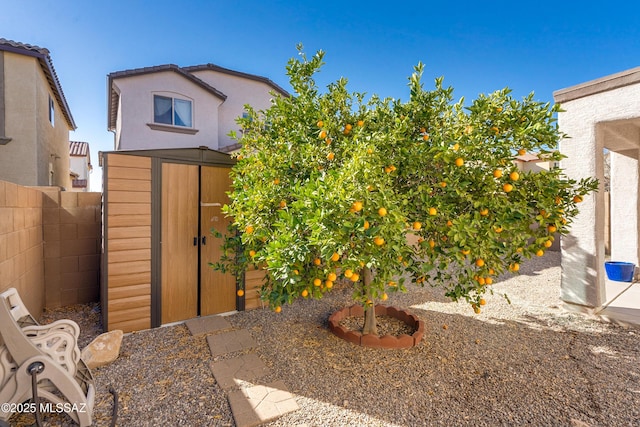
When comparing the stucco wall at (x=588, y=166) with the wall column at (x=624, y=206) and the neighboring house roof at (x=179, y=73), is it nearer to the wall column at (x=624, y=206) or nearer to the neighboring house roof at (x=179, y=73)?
the wall column at (x=624, y=206)

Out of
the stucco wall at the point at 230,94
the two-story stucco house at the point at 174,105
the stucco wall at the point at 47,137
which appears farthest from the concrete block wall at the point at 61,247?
the stucco wall at the point at 230,94

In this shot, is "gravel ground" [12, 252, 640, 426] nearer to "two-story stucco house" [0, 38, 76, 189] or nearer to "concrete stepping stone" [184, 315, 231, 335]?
"concrete stepping stone" [184, 315, 231, 335]

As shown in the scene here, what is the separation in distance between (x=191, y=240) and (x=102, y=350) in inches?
63.9

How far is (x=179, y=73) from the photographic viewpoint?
9.84 m

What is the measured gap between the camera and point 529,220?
9.23 feet

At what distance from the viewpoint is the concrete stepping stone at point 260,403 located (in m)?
2.38

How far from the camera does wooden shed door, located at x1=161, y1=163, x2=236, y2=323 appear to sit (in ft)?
13.6

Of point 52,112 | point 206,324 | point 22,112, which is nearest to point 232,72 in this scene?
point 52,112

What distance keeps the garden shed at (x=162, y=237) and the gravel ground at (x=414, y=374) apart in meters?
0.37

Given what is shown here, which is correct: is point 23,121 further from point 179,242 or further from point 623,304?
point 623,304

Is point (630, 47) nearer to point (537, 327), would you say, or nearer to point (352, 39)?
A: point (352, 39)

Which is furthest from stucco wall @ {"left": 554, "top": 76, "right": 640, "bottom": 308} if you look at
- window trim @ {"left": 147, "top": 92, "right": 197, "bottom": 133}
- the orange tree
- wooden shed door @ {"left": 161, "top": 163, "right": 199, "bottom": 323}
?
window trim @ {"left": 147, "top": 92, "right": 197, "bottom": 133}

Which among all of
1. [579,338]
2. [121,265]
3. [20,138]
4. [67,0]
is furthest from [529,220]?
[20,138]

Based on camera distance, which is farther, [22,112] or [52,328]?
[22,112]
